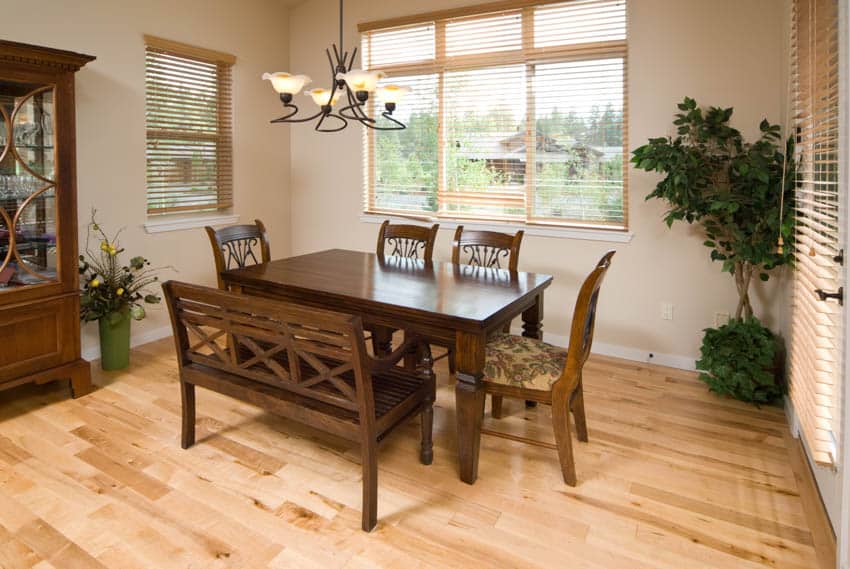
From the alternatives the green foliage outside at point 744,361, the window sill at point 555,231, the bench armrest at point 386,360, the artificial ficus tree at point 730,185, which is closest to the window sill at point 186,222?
the window sill at point 555,231

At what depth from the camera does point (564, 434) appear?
2.42 metres

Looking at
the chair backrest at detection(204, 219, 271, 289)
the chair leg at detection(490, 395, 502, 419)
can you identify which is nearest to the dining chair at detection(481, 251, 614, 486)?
the chair leg at detection(490, 395, 502, 419)

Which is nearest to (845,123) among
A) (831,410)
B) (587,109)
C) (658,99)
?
(831,410)

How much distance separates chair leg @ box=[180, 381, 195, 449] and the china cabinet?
1.05 m

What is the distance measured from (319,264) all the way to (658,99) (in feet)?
7.97

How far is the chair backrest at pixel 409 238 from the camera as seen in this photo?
149 inches

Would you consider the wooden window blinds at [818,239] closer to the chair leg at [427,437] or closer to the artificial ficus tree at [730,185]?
the artificial ficus tree at [730,185]

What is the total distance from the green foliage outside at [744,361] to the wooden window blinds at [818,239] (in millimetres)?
592

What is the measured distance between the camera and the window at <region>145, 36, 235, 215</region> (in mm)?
4258

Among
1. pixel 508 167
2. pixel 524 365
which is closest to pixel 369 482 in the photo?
pixel 524 365

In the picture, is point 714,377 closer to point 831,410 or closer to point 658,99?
point 831,410

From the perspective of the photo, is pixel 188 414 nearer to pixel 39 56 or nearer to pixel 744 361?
pixel 39 56

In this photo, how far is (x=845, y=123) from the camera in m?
1.84

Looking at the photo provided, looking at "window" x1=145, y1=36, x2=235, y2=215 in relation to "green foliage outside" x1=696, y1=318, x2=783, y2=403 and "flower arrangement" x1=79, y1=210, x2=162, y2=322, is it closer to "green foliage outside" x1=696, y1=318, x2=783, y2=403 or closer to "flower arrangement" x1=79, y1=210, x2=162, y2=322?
"flower arrangement" x1=79, y1=210, x2=162, y2=322
